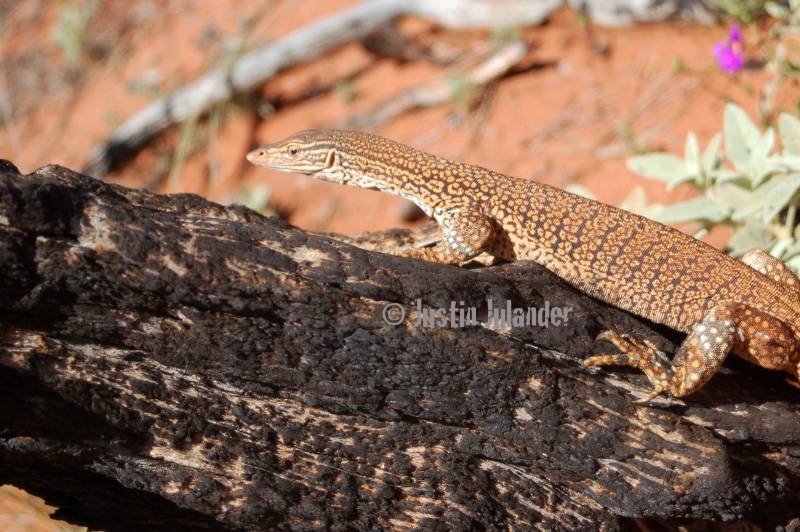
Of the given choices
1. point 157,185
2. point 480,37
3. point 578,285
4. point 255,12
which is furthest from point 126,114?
point 578,285

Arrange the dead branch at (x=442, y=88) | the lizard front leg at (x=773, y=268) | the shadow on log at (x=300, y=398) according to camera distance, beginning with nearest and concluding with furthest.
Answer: the shadow on log at (x=300, y=398), the lizard front leg at (x=773, y=268), the dead branch at (x=442, y=88)

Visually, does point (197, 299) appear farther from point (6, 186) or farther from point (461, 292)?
point (461, 292)

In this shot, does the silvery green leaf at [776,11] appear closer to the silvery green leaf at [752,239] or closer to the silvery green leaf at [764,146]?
the silvery green leaf at [764,146]

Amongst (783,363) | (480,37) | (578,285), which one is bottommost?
(783,363)

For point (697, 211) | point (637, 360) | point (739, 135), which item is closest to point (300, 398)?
point (637, 360)

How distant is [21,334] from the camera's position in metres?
3.31

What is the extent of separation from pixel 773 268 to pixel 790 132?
1120 mm

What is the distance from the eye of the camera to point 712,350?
164 inches

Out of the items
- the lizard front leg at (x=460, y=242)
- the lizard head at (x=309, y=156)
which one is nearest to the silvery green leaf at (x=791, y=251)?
the lizard front leg at (x=460, y=242)

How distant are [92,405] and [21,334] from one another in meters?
0.44

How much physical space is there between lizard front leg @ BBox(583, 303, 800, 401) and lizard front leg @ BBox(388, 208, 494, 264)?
100cm

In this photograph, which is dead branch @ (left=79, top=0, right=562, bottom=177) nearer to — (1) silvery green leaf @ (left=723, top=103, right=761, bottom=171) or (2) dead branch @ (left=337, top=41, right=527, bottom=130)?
(2) dead branch @ (left=337, top=41, right=527, bottom=130)

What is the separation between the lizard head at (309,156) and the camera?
212 inches

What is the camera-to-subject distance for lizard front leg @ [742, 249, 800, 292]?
486 centimetres
